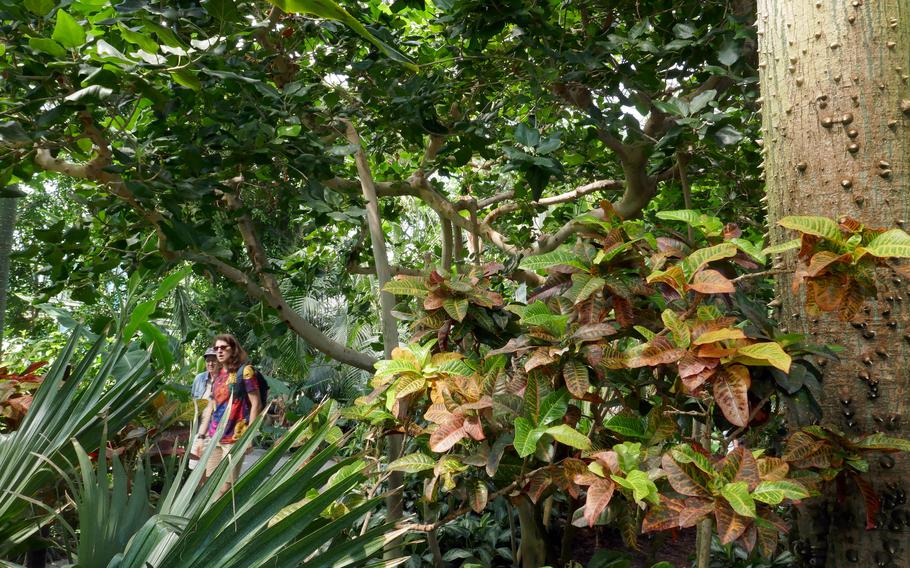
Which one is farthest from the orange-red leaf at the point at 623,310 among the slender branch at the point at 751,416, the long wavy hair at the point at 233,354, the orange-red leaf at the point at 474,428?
the long wavy hair at the point at 233,354

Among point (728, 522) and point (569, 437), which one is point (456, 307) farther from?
point (728, 522)

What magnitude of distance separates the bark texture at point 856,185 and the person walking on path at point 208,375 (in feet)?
13.9

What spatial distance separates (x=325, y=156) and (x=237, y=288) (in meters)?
1.28

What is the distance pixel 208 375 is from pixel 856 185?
4.85 m

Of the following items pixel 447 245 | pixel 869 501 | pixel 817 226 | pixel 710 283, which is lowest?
pixel 869 501

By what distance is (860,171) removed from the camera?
199cm

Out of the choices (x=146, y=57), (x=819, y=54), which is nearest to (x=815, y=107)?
(x=819, y=54)

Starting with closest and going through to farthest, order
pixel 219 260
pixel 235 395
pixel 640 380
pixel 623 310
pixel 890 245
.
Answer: pixel 890 245 → pixel 623 310 → pixel 640 380 → pixel 219 260 → pixel 235 395

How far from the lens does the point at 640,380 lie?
84.5 inches

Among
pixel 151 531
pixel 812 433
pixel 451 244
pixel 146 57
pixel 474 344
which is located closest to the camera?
pixel 146 57

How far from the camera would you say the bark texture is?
1954mm

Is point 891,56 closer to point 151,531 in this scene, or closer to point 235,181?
point 151,531

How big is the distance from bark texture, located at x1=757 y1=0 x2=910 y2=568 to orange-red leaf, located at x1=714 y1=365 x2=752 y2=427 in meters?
0.46

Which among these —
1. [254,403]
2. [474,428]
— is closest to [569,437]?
[474,428]
